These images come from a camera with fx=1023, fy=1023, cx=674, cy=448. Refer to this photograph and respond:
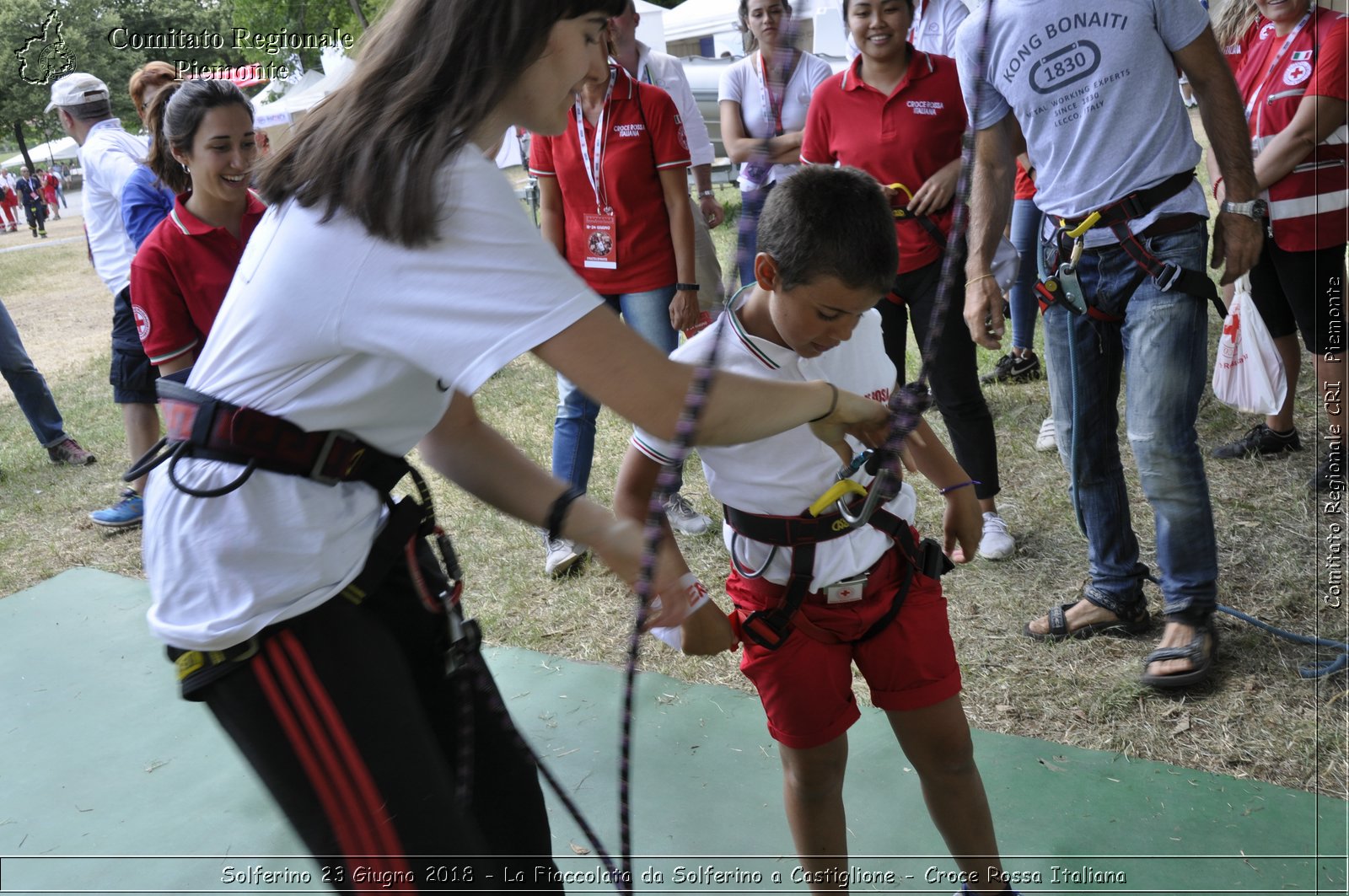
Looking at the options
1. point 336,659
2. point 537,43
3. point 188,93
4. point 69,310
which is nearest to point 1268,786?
point 336,659

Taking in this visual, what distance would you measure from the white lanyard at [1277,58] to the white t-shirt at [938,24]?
115 cm

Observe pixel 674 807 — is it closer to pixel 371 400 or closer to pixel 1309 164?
pixel 371 400

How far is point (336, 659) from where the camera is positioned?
4.45 ft

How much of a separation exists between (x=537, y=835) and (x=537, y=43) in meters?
1.18

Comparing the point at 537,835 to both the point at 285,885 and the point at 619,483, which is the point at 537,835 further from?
the point at 285,885

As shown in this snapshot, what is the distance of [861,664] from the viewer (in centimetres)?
184

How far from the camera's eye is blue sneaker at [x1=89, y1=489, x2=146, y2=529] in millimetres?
5045

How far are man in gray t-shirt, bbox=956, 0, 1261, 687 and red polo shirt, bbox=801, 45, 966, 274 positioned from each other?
0.59m

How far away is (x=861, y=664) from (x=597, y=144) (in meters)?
2.52

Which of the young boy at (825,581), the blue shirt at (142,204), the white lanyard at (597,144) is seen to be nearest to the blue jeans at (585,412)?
the white lanyard at (597,144)

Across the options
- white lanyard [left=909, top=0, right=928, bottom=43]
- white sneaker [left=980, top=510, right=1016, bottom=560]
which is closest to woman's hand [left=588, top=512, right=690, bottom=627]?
white sneaker [left=980, top=510, right=1016, bottom=560]

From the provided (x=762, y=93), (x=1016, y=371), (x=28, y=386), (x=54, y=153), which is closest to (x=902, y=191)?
(x=762, y=93)

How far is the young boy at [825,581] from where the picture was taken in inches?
69.1

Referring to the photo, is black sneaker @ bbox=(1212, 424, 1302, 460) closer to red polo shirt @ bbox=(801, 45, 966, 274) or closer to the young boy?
red polo shirt @ bbox=(801, 45, 966, 274)
